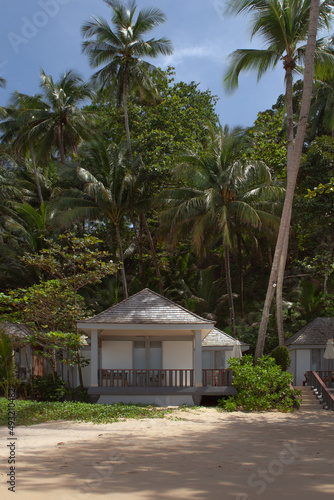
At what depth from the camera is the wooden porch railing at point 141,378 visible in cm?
1706

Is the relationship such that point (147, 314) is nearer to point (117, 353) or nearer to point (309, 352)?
point (117, 353)

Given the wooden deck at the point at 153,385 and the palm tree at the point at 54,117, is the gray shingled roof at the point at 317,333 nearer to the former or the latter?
the wooden deck at the point at 153,385

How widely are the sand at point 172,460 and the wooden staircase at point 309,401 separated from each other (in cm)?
334

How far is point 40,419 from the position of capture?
1352cm

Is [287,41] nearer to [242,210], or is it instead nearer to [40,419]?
[242,210]

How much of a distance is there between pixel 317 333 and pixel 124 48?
1732cm

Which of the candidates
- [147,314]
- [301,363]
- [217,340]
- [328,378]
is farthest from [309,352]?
[147,314]

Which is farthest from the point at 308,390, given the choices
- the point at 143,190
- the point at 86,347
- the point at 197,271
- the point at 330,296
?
the point at 197,271

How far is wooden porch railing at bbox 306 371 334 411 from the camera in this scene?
1684 cm

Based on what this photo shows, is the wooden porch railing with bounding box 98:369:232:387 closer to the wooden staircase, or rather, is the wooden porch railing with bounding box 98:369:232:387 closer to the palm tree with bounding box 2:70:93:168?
the wooden staircase

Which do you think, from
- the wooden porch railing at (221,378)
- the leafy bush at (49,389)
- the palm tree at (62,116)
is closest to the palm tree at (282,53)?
the wooden porch railing at (221,378)

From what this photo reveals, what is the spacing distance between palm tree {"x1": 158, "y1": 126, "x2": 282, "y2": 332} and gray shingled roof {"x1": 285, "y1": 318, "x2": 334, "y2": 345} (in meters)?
3.84

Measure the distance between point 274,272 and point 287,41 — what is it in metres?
9.20

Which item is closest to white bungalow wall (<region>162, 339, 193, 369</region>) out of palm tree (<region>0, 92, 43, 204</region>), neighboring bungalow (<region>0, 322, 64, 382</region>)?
neighboring bungalow (<region>0, 322, 64, 382</region>)
